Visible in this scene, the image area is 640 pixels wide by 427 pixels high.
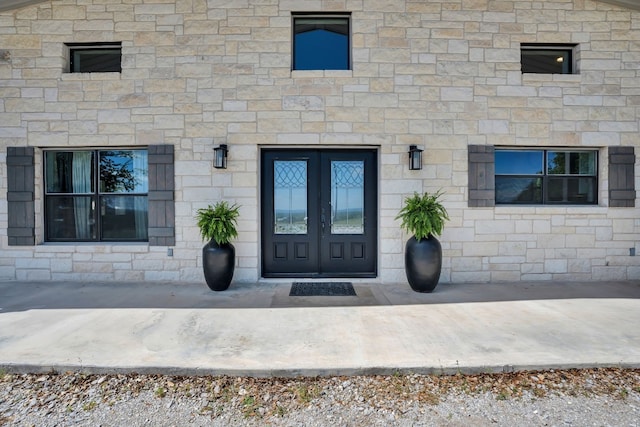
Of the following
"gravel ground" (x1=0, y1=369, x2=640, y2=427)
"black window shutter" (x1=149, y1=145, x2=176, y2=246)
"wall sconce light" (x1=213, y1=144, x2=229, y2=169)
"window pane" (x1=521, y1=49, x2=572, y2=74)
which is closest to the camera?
"gravel ground" (x1=0, y1=369, x2=640, y2=427)

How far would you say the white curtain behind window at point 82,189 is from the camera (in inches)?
214

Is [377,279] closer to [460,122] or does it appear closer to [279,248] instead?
[279,248]

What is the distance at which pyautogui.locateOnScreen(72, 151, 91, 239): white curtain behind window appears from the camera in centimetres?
543

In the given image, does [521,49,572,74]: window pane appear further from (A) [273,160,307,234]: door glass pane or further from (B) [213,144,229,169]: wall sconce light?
(B) [213,144,229,169]: wall sconce light

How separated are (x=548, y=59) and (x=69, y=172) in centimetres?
829

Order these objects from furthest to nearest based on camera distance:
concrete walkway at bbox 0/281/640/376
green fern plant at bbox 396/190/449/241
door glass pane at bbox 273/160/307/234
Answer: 1. door glass pane at bbox 273/160/307/234
2. green fern plant at bbox 396/190/449/241
3. concrete walkway at bbox 0/281/640/376

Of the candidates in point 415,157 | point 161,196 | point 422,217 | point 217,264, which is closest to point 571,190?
point 415,157

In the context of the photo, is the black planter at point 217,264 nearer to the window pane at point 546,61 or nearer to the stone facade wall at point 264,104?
the stone facade wall at point 264,104

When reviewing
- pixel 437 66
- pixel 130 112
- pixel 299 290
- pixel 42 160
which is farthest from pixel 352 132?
pixel 42 160

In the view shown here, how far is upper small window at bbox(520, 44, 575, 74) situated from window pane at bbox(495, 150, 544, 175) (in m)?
1.41

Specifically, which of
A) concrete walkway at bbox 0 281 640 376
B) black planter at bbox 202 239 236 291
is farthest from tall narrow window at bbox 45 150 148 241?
black planter at bbox 202 239 236 291

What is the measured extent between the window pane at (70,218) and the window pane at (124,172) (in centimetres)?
43

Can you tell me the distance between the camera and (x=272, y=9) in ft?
17.1

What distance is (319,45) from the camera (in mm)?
5441
